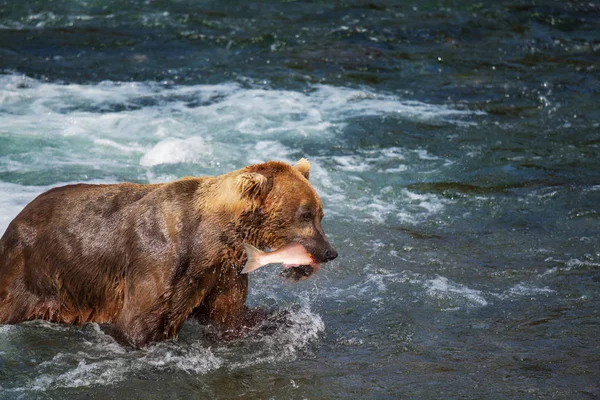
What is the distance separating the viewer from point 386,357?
6.08 meters

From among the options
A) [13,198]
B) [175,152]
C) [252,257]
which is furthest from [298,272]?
[175,152]

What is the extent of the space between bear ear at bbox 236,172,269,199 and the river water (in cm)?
100

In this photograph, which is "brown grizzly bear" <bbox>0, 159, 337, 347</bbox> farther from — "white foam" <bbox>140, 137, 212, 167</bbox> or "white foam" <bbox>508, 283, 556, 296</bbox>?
"white foam" <bbox>140, 137, 212, 167</bbox>

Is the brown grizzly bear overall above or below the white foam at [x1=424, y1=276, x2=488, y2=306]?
above

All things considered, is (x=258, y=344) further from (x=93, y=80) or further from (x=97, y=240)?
(x=93, y=80)

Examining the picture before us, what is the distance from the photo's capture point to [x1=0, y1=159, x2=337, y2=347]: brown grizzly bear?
5605 millimetres

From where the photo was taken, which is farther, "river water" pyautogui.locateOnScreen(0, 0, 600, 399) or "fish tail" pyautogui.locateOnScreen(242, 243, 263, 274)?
"river water" pyautogui.locateOnScreen(0, 0, 600, 399)

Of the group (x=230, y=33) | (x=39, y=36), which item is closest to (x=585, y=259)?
(x=230, y=33)

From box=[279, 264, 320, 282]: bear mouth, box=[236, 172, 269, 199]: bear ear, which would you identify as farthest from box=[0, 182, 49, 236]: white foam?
box=[236, 172, 269, 199]: bear ear

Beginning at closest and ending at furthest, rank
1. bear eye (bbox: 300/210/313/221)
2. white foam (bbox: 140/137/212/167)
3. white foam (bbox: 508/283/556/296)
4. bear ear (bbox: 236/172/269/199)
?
bear ear (bbox: 236/172/269/199)
bear eye (bbox: 300/210/313/221)
white foam (bbox: 508/283/556/296)
white foam (bbox: 140/137/212/167)

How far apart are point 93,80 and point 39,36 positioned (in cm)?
246

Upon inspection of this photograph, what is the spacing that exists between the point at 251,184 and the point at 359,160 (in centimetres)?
513

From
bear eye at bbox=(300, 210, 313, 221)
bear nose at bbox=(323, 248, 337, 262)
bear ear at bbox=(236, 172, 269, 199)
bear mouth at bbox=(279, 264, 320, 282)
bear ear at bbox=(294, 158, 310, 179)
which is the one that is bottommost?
bear mouth at bbox=(279, 264, 320, 282)

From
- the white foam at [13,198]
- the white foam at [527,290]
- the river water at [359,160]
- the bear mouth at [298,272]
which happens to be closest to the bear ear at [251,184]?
the bear mouth at [298,272]
